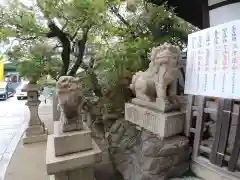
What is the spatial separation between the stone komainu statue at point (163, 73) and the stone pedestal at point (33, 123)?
330 centimetres

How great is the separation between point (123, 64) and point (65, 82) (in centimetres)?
143

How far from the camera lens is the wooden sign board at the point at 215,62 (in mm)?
1802

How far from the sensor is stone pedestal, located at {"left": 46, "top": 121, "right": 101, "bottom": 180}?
89.1 inches

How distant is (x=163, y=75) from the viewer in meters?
2.29

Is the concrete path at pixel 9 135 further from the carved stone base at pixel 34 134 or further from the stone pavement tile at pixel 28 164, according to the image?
the carved stone base at pixel 34 134

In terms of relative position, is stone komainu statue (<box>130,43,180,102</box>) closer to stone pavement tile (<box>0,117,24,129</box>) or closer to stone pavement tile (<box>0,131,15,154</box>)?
stone pavement tile (<box>0,131,15,154</box>)

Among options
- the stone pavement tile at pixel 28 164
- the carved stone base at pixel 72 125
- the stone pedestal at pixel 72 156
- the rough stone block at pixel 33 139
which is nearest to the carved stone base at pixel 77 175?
the stone pedestal at pixel 72 156

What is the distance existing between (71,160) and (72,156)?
0.05m

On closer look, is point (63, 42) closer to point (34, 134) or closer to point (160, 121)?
point (34, 134)

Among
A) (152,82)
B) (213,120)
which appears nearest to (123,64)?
(152,82)

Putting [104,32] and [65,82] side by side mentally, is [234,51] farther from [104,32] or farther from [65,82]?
[104,32]

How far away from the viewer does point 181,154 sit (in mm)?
2352

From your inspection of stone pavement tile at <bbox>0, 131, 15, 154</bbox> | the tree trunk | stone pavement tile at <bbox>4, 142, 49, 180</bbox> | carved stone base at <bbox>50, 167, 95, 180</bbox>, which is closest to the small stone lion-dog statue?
carved stone base at <bbox>50, 167, 95, 180</bbox>

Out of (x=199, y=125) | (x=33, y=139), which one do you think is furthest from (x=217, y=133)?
(x=33, y=139)
